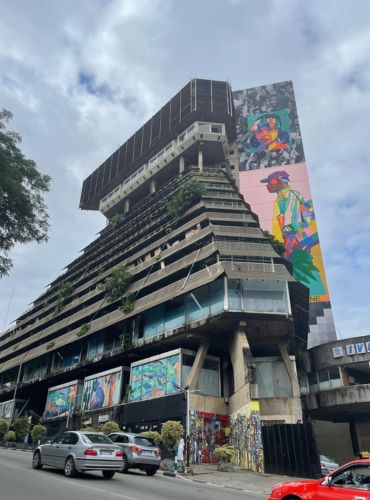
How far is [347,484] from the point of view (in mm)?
6488

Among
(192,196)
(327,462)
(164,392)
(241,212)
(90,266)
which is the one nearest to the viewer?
(327,462)

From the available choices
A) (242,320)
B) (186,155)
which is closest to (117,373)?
(242,320)

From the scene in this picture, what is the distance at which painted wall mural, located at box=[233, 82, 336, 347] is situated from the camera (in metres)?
63.8

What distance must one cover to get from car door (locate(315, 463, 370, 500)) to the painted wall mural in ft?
186

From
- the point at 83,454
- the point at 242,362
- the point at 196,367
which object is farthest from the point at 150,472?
the point at 196,367

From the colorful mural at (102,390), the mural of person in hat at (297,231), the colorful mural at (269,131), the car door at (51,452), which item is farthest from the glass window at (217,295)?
the colorful mural at (269,131)

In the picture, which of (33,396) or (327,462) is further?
(33,396)

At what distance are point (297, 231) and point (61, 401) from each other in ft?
149

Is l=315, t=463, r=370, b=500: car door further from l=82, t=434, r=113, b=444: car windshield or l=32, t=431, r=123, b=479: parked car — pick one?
l=82, t=434, r=113, b=444: car windshield

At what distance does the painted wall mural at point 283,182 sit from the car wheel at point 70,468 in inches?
2112

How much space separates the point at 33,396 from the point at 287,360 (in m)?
43.3

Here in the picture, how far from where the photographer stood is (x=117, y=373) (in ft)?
127

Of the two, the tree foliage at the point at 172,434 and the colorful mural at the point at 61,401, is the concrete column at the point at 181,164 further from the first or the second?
the tree foliage at the point at 172,434

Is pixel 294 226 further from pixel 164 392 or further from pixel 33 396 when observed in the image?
pixel 33 396
